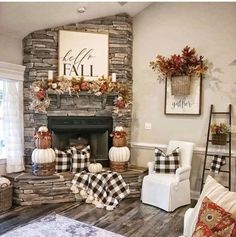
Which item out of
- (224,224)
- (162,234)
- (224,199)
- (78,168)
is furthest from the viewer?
(78,168)

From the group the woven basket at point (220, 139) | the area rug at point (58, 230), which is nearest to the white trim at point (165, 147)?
the woven basket at point (220, 139)

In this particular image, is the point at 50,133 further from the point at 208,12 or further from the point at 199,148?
the point at 208,12

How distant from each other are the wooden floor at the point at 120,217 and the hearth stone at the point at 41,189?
12 centimetres

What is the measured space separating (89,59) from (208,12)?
2071 mm

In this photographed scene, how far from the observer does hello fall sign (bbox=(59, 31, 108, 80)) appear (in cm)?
454

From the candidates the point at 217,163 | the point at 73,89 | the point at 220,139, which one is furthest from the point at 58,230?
the point at 220,139

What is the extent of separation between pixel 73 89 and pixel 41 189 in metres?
1.61

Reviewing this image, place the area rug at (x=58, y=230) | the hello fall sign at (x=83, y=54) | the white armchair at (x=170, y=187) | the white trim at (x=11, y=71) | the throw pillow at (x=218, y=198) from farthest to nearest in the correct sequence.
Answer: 1. the hello fall sign at (x=83, y=54)
2. the white trim at (x=11, y=71)
3. the white armchair at (x=170, y=187)
4. the area rug at (x=58, y=230)
5. the throw pillow at (x=218, y=198)

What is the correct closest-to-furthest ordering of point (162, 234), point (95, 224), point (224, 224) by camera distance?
point (224, 224), point (162, 234), point (95, 224)

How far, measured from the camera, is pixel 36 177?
400 cm

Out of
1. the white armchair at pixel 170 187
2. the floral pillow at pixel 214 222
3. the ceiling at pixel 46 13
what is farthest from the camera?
the white armchair at pixel 170 187

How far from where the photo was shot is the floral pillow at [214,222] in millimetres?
1674

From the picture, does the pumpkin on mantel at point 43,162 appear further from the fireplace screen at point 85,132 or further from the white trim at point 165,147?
the white trim at point 165,147

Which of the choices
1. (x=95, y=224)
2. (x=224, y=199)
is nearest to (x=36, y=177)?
(x=95, y=224)
